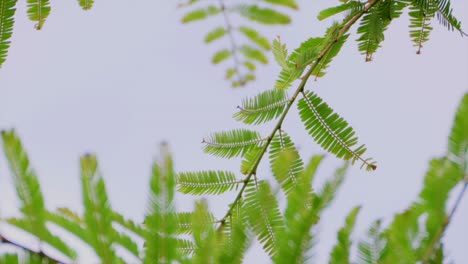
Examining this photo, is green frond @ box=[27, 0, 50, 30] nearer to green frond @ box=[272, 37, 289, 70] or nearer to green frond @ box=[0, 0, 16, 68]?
green frond @ box=[0, 0, 16, 68]

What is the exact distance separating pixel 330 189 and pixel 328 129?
1236 millimetres

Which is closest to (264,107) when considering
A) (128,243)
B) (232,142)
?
(232,142)

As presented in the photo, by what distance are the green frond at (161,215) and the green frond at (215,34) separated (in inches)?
62.3

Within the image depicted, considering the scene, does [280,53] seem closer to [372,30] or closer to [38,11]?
[372,30]

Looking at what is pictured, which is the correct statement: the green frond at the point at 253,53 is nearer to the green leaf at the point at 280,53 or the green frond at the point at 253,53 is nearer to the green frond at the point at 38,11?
the green leaf at the point at 280,53

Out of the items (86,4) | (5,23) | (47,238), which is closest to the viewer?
(47,238)

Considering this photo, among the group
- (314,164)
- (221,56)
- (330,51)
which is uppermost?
(221,56)

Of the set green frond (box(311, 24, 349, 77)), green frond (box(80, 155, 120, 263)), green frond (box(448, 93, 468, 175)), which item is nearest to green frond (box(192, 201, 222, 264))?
green frond (box(80, 155, 120, 263))

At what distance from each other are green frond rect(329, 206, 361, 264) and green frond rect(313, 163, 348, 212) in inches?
2.2

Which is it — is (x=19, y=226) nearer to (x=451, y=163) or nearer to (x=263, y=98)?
(x=451, y=163)

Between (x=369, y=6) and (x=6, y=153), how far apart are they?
1627mm

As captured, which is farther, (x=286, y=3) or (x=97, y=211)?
(x=286, y=3)

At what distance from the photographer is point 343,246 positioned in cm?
87

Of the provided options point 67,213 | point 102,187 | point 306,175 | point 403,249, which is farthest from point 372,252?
point 67,213
